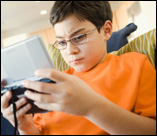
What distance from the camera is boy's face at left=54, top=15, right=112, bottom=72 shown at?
627 mm

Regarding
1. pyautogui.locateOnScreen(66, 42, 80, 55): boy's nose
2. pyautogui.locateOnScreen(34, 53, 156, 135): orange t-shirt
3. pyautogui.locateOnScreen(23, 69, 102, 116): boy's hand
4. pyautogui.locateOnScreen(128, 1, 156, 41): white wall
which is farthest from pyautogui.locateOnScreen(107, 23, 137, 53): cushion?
pyautogui.locateOnScreen(128, 1, 156, 41): white wall

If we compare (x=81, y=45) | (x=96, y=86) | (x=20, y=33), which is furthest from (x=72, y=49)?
(x=20, y=33)

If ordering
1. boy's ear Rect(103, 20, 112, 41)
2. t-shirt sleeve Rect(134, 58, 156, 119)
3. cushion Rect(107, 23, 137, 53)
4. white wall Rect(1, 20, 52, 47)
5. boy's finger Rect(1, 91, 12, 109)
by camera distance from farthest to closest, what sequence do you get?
1. white wall Rect(1, 20, 52, 47)
2. cushion Rect(107, 23, 137, 53)
3. boy's ear Rect(103, 20, 112, 41)
4. t-shirt sleeve Rect(134, 58, 156, 119)
5. boy's finger Rect(1, 91, 12, 109)

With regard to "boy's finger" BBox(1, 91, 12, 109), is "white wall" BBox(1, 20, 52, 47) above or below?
above

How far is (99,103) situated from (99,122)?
6cm

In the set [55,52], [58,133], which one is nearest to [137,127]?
[58,133]

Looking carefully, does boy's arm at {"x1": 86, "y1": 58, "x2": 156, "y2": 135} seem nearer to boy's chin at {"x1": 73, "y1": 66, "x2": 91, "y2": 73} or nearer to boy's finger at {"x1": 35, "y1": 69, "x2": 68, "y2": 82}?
boy's finger at {"x1": 35, "y1": 69, "x2": 68, "y2": 82}

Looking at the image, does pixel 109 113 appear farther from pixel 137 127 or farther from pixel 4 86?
Result: pixel 4 86

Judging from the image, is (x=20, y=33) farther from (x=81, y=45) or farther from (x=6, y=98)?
(x=6, y=98)

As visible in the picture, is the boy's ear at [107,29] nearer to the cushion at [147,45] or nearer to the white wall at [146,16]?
the cushion at [147,45]

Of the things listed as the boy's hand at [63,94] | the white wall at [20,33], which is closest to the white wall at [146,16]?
the boy's hand at [63,94]

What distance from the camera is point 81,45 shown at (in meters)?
0.63

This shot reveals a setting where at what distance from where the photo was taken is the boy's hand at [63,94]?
34 cm

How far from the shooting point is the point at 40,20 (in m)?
5.23
